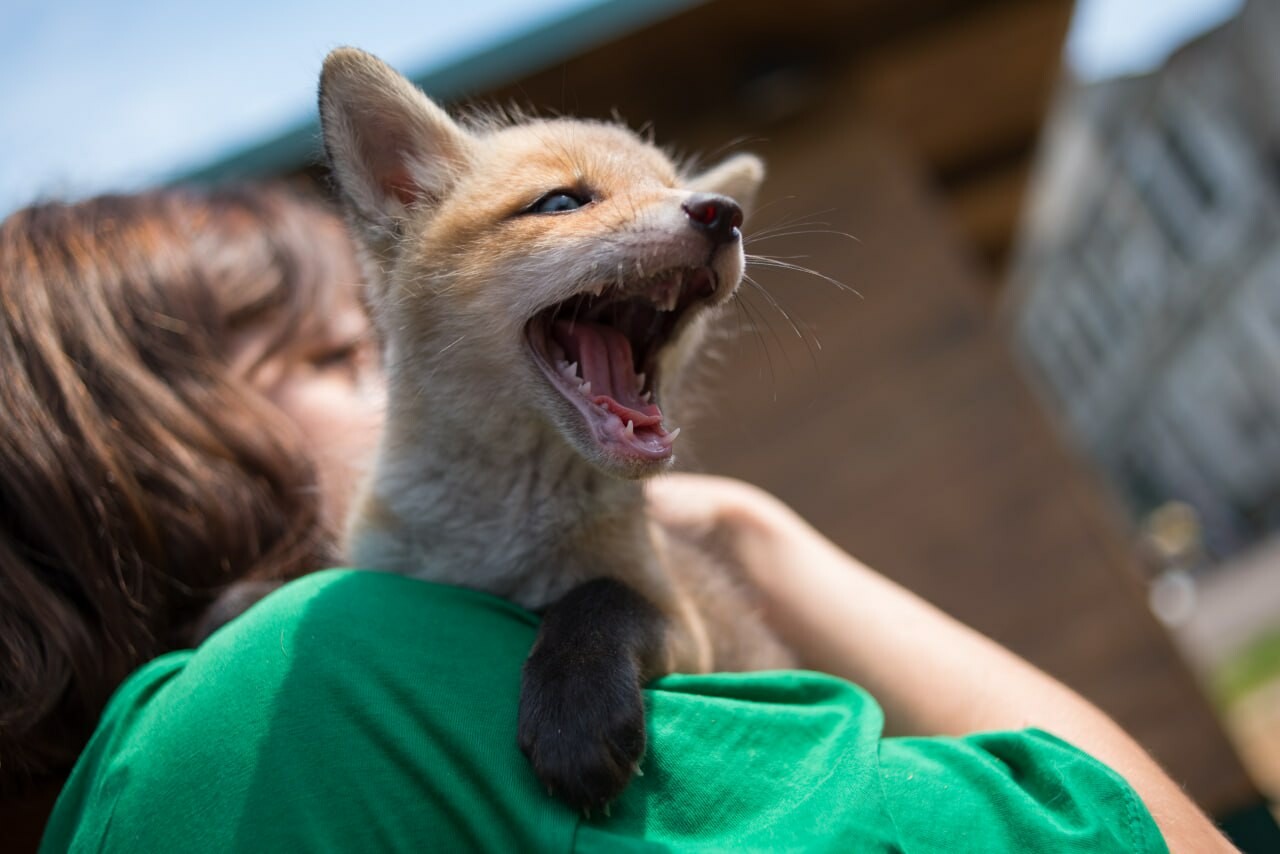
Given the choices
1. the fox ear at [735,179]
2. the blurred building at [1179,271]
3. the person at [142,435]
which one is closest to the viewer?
the person at [142,435]

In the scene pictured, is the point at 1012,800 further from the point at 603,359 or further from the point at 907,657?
the point at 603,359

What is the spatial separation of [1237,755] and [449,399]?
4.52m

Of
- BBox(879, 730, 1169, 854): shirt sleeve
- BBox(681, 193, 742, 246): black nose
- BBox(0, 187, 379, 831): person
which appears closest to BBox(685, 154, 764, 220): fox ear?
BBox(681, 193, 742, 246): black nose

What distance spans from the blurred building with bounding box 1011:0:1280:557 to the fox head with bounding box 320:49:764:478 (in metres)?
19.4

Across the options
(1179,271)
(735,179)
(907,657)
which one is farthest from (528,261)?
(1179,271)

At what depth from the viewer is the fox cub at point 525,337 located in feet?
6.42

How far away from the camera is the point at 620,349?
7.18 feet

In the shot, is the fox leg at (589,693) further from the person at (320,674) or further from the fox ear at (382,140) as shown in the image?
the fox ear at (382,140)

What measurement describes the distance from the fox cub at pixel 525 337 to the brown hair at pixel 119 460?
0.30 m

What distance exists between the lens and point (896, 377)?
526 centimetres

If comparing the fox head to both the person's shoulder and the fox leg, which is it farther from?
the person's shoulder

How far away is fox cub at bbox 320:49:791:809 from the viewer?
1.96 metres

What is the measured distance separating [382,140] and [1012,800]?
198 centimetres

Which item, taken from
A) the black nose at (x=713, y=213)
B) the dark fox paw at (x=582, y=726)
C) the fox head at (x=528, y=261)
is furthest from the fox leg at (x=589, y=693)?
the black nose at (x=713, y=213)
